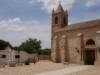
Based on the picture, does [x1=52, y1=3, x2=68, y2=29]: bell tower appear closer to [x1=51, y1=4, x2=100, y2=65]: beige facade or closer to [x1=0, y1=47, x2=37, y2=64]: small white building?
[x1=51, y1=4, x2=100, y2=65]: beige facade

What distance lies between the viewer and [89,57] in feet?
127

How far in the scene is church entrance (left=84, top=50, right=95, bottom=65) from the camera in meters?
38.2

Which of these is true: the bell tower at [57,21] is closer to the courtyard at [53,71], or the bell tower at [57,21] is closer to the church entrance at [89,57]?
the church entrance at [89,57]

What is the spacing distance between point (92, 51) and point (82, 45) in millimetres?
2082

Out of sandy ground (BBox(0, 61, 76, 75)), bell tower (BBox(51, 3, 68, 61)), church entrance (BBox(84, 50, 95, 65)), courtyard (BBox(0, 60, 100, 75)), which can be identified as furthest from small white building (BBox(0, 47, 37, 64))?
courtyard (BBox(0, 60, 100, 75))

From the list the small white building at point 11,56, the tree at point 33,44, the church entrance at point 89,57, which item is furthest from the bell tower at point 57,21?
the tree at point 33,44

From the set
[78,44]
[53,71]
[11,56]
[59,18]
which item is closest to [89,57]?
[78,44]

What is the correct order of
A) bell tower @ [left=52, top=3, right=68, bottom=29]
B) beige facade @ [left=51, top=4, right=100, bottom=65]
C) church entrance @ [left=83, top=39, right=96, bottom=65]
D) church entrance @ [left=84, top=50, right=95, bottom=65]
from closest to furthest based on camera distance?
beige facade @ [left=51, top=4, right=100, bottom=65]
church entrance @ [left=83, top=39, right=96, bottom=65]
church entrance @ [left=84, top=50, right=95, bottom=65]
bell tower @ [left=52, top=3, right=68, bottom=29]

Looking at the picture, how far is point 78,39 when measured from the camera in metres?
39.1

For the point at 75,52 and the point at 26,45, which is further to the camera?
the point at 26,45

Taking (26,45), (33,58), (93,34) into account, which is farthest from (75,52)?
(26,45)

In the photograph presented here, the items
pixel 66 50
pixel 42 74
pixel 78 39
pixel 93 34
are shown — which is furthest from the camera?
pixel 66 50

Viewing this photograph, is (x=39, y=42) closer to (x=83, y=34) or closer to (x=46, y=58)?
(x=46, y=58)

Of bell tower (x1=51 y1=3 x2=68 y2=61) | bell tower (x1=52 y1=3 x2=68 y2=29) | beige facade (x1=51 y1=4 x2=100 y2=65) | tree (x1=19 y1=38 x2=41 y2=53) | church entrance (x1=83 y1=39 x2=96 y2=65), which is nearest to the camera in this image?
beige facade (x1=51 y1=4 x2=100 y2=65)
